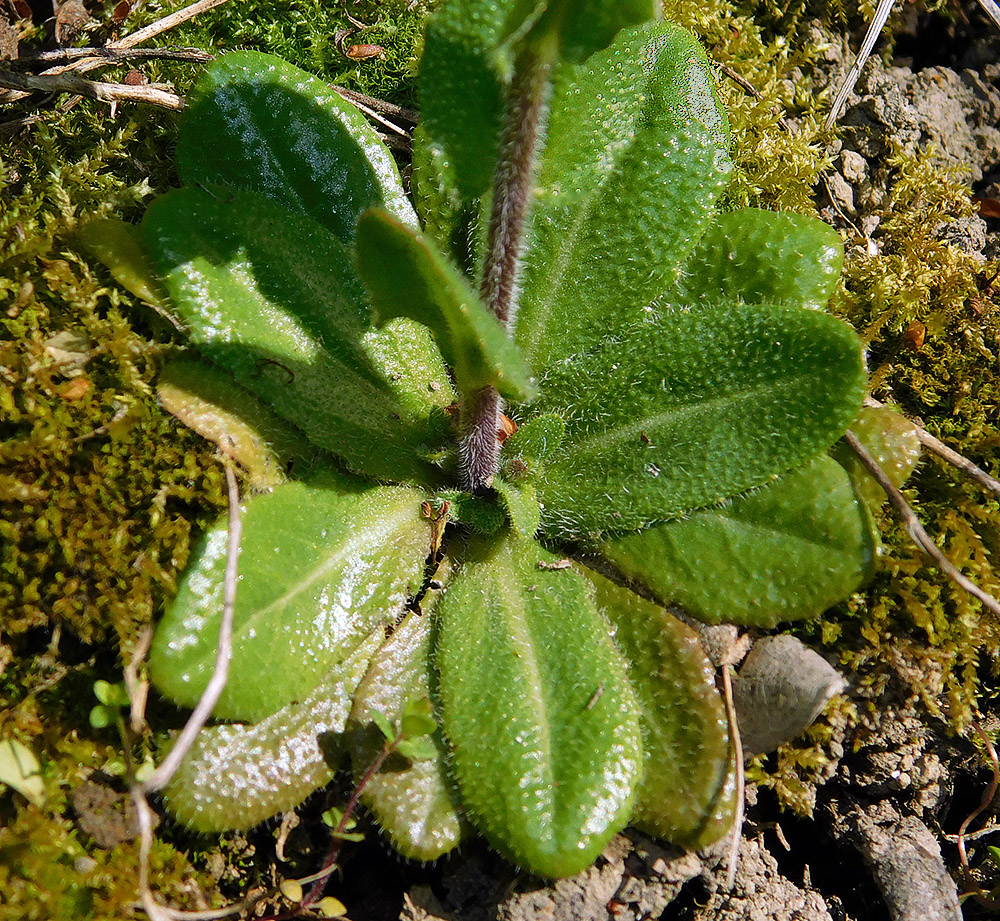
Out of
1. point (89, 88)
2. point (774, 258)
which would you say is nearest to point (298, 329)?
point (89, 88)

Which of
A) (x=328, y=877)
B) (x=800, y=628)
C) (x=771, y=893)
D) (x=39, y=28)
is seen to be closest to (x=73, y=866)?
(x=328, y=877)

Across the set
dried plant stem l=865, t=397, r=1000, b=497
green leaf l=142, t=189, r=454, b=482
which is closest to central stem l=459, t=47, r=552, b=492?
green leaf l=142, t=189, r=454, b=482

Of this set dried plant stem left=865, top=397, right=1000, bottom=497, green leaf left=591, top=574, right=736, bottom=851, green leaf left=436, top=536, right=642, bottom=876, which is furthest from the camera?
dried plant stem left=865, top=397, right=1000, bottom=497

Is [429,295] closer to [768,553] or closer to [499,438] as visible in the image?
[499,438]

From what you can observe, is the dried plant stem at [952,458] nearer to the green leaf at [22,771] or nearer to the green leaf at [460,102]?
the green leaf at [460,102]

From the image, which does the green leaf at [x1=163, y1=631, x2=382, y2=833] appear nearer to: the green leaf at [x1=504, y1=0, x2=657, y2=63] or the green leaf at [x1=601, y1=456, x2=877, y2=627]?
the green leaf at [x1=601, y1=456, x2=877, y2=627]

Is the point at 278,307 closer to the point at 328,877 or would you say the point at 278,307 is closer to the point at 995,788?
the point at 328,877

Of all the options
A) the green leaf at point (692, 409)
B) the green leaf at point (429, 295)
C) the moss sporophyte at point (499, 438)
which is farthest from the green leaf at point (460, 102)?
the green leaf at point (692, 409)
